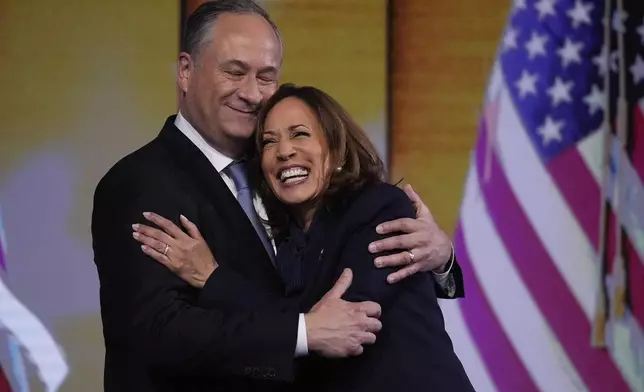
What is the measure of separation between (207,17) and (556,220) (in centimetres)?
174

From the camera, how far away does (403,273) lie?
1.66m

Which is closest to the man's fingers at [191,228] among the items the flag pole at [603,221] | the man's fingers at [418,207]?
the man's fingers at [418,207]

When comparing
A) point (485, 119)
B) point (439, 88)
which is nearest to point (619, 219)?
point (485, 119)

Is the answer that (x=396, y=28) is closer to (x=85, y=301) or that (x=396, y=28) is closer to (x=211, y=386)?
(x=85, y=301)

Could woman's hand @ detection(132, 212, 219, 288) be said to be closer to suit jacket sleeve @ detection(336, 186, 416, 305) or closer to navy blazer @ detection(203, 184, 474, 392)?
navy blazer @ detection(203, 184, 474, 392)

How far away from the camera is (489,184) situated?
10.7 ft

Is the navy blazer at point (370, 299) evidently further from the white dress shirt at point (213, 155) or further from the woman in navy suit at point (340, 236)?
the white dress shirt at point (213, 155)

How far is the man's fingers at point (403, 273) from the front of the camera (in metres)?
1.64

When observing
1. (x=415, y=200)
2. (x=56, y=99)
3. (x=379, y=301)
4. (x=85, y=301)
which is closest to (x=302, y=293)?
(x=379, y=301)

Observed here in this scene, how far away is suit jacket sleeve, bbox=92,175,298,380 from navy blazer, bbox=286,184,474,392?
12cm

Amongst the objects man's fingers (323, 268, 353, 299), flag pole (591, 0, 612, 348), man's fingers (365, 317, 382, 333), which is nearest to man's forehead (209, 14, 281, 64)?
man's fingers (323, 268, 353, 299)

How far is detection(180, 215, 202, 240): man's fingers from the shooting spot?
1.71 meters

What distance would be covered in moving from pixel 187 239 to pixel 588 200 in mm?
2010

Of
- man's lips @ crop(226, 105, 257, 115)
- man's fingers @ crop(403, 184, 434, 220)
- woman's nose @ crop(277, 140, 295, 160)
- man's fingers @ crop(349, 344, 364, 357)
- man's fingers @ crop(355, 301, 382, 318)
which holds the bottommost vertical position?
man's fingers @ crop(349, 344, 364, 357)
